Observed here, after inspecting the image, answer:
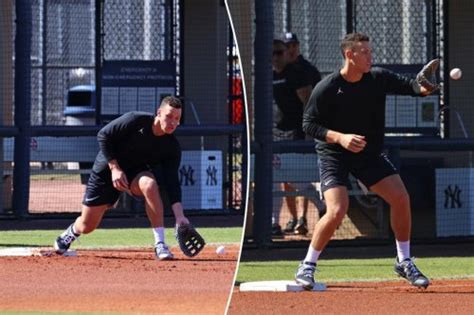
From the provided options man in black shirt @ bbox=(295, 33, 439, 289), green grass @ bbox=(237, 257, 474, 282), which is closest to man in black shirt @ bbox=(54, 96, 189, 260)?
man in black shirt @ bbox=(295, 33, 439, 289)

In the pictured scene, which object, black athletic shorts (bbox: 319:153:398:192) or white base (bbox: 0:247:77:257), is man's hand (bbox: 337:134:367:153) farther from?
white base (bbox: 0:247:77:257)

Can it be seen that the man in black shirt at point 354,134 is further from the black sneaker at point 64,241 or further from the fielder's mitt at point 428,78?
the black sneaker at point 64,241

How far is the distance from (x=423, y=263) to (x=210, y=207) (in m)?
5.76

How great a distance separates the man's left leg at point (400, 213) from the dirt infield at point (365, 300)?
0.10 metres

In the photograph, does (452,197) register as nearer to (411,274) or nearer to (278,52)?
(278,52)

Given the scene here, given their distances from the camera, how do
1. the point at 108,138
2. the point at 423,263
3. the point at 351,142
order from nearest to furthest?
the point at 108,138, the point at 351,142, the point at 423,263

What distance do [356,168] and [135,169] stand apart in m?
4.19

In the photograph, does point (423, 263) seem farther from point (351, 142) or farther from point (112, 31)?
point (112, 31)

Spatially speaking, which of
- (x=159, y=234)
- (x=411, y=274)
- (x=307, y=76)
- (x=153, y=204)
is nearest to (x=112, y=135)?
(x=153, y=204)

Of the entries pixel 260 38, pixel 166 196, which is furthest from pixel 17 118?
pixel 260 38

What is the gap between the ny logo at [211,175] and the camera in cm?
490

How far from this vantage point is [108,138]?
13.9 feet

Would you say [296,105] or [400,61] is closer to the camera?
[296,105]

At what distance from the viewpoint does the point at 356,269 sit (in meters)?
9.60
